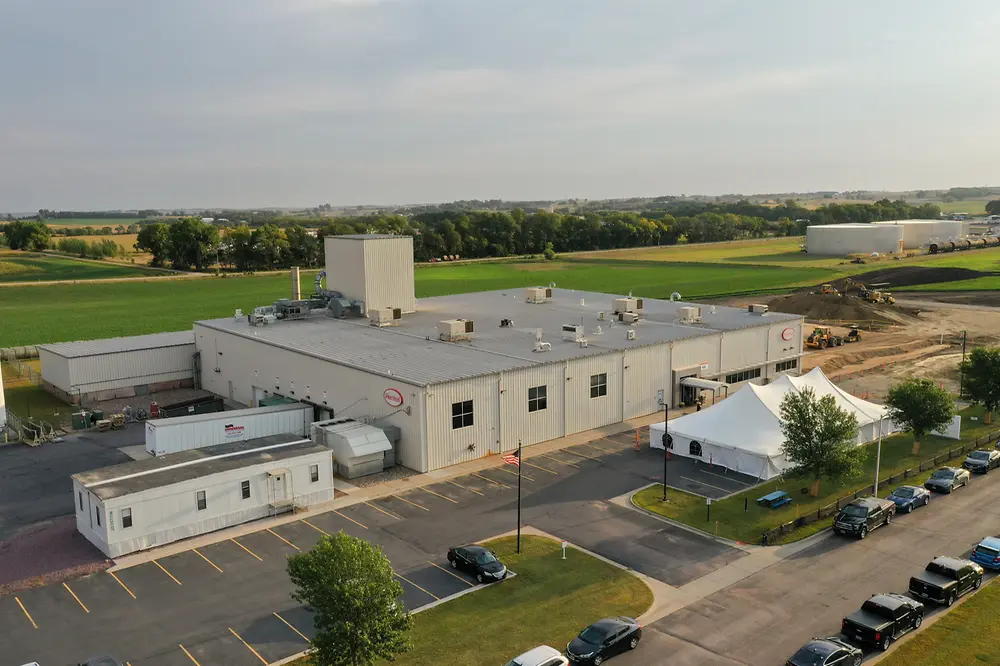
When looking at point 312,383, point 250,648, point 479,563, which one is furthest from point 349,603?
point 312,383

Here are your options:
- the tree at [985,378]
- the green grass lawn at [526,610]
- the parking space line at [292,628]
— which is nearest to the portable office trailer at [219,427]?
the parking space line at [292,628]

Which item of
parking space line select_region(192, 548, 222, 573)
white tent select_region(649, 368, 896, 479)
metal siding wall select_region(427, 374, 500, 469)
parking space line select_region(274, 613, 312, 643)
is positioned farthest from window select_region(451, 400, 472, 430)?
parking space line select_region(274, 613, 312, 643)

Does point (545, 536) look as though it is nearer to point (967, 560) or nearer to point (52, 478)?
point (967, 560)

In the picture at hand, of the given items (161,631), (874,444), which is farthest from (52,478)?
(874,444)

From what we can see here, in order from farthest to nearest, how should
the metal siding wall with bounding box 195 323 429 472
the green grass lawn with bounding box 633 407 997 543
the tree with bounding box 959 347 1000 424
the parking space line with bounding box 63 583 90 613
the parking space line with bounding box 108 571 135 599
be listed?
the tree with bounding box 959 347 1000 424, the metal siding wall with bounding box 195 323 429 472, the green grass lawn with bounding box 633 407 997 543, the parking space line with bounding box 108 571 135 599, the parking space line with bounding box 63 583 90 613

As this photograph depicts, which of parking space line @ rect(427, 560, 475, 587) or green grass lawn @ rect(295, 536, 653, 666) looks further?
parking space line @ rect(427, 560, 475, 587)

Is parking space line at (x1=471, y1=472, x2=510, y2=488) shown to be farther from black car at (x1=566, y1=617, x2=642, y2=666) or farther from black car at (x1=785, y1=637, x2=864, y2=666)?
black car at (x1=785, y1=637, x2=864, y2=666)

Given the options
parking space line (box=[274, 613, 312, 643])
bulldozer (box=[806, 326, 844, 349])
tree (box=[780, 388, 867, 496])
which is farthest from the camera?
bulldozer (box=[806, 326, 844, 349])

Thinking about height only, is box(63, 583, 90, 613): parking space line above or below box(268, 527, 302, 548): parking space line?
below

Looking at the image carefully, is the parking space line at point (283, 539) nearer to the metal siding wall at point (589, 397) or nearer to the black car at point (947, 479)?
the metal siding wall at point (589, 397)
